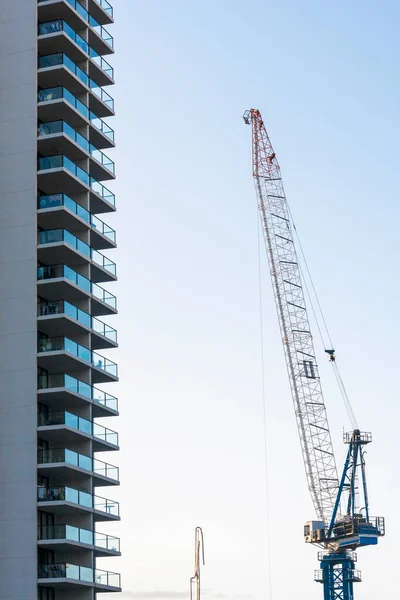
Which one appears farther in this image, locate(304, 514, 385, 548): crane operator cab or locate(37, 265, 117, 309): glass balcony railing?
locate(304, 514, 385, 548): crane operator cab

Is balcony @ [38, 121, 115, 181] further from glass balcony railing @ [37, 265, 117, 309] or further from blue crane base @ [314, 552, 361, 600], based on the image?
blue crane base @ [314, 552, 361, 600]

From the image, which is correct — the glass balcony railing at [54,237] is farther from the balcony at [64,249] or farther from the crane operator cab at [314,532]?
the crane operator cab at [314,532]

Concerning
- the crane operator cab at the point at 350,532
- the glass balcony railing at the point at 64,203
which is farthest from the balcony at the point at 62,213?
the crane operator cab at the point at 350,532

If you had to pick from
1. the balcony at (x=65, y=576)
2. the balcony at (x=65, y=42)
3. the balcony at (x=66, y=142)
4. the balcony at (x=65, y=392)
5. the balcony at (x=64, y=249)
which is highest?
the balcony at (x=65, y=42)

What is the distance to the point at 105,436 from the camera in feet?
262

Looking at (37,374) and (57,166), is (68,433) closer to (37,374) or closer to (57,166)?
(37,374)

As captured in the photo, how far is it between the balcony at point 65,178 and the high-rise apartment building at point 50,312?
0.10 m

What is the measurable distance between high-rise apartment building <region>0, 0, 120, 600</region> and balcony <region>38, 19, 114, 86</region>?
0.47 ft

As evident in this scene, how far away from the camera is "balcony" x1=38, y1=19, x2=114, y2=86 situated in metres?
81.4

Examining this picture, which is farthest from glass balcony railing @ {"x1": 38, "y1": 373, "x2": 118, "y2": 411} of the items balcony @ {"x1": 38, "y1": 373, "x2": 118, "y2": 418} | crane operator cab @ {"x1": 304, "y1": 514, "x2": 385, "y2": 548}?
crane operator cab @ {"x1": 304, "y1": 514, "x2": 385, "y2": 548}

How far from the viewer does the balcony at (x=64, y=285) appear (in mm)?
76000

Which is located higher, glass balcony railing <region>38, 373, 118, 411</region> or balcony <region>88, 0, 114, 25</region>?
balcony <region>88, 0, 114, 25</region>

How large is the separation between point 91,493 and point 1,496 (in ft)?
24.2

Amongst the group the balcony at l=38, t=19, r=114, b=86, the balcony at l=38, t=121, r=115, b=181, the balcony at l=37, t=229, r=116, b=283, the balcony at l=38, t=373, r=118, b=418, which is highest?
the balcony at l=38, t=19, r=114, b=86
